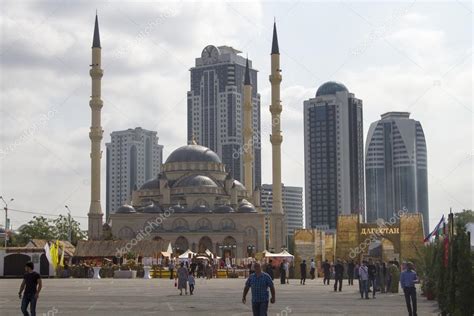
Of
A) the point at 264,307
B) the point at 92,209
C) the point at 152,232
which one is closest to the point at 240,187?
the point at 152,232

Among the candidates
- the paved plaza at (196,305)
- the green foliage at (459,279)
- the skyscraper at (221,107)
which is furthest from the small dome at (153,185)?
the green foliage at (459,279)

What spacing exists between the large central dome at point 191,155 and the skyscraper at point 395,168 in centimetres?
3594

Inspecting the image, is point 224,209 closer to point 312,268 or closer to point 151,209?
point 151,209

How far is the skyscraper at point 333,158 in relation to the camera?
137m

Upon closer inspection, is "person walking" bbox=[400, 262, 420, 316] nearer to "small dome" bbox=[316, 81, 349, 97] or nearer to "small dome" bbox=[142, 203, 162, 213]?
"small dome" bbox=[142, 203, 162, 213]

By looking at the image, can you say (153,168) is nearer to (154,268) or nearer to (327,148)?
(327,148)

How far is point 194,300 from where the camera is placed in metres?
23.7

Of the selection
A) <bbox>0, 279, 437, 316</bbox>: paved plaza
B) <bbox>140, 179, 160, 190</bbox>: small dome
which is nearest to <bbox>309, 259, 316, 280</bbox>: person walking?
<bbox>0, 279, 437, 316</bbox>: paved plaza

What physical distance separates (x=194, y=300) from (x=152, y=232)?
206 feet

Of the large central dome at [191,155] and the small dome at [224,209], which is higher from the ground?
the large central dome at [191,155]

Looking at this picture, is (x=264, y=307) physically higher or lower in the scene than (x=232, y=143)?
lower

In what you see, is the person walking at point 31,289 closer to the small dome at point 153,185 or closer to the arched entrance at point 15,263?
the arched entrance at point 15,263

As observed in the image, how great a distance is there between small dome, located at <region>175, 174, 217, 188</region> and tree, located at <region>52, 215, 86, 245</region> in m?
12.9

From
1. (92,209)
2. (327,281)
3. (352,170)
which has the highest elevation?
(352,170)
